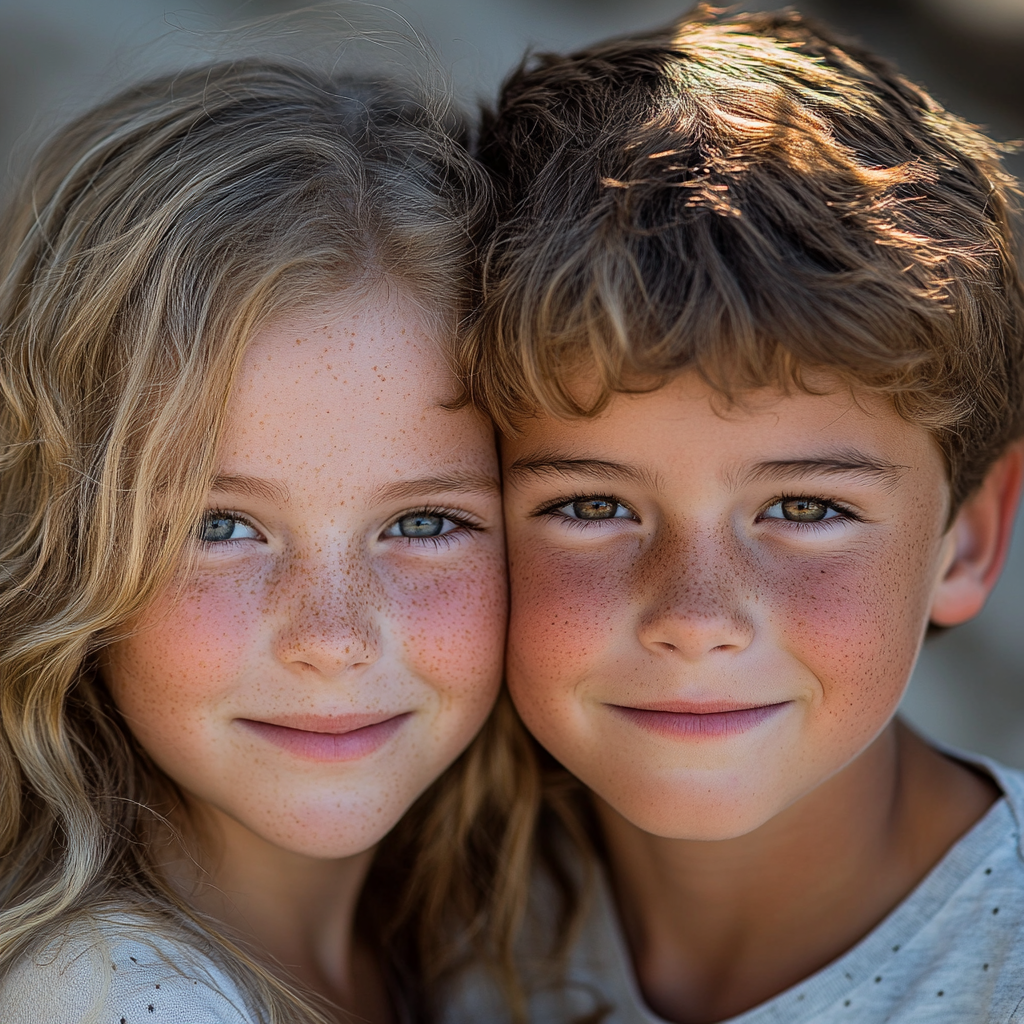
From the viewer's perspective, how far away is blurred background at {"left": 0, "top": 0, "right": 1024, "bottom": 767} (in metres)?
3.44

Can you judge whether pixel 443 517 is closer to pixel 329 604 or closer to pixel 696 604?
pixel 329 604

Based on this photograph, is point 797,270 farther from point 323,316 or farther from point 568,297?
point 323,316

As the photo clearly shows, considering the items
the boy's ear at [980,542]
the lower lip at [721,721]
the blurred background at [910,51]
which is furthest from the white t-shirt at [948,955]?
the blurred background at [910,51]

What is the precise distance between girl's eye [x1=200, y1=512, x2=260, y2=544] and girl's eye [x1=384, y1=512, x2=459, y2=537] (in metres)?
0.17

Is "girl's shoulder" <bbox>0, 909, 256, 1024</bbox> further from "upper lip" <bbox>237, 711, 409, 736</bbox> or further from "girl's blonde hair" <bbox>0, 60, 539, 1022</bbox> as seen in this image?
"upper lip" <bbox>237, 711, 409, 736</bbox>

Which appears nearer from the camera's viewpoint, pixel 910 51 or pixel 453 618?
pixel 453 618

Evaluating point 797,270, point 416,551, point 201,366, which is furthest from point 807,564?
point 201,366

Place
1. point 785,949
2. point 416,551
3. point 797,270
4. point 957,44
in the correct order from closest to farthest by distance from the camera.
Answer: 1. point 797,270
2. point 416,551
3. point 785,949
4. point 957,44

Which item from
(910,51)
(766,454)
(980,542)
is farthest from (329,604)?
(910,51)

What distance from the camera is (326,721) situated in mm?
1465

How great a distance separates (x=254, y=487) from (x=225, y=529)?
0.28 ft

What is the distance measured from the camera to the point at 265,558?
1.43 meters

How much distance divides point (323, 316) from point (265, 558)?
0.30 metres

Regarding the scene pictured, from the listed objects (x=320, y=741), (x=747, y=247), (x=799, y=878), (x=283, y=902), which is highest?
(x=747, y=247)
